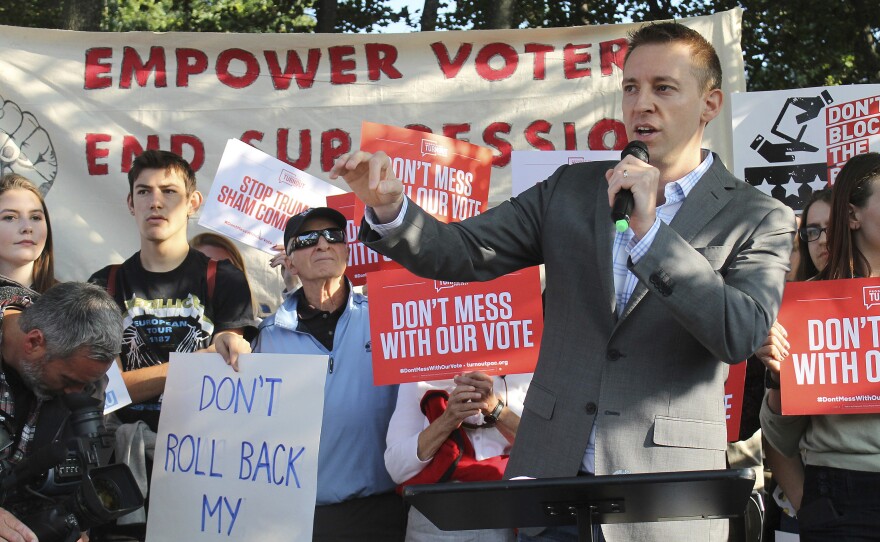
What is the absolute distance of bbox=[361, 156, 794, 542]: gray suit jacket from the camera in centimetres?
269

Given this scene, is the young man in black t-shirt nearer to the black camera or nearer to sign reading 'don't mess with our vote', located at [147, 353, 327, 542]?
sign reading 'don't mess with our vote', located at [147, 353, 327, 542]

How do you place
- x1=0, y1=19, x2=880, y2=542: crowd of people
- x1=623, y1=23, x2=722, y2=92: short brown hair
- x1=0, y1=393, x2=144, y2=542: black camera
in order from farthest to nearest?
1. x1=0, y1=393, x2=144, y2=542: black camera
2. x1=623, y1=23, x2=722, y2=92: short brown hair
3. x1=0, y1=19, x2=880, y2=542: crowd of people

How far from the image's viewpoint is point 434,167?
4910mm

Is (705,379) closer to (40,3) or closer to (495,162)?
(495,162)

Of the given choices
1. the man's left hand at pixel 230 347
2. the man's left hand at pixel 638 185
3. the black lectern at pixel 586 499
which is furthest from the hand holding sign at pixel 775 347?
the man's left hand at pixel 230 347

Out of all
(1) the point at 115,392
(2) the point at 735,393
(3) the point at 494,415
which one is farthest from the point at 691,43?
(1) the point at 115,392

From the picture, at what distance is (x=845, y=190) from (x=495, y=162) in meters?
3.10

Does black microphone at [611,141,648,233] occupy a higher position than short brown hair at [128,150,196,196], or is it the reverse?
short brown hair at [128,150,196,196]

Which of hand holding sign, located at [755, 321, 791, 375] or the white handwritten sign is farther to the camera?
the white handwritten sign

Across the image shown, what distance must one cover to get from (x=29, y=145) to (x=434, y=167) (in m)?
3.10

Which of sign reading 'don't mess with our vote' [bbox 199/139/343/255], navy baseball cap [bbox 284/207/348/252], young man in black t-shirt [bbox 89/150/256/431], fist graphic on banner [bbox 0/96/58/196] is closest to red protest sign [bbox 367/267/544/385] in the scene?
navy baseball cap [bbox 284/207/348/252]

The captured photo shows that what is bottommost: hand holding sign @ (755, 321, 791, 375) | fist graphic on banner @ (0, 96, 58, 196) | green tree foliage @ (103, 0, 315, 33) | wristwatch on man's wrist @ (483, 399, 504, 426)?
wristwatch on man's wrist @ (483, 399, 504, 426)

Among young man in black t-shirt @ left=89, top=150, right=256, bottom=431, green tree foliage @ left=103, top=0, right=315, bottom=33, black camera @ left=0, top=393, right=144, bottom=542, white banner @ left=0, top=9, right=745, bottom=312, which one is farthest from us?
green tree foliage @ left=103, top=0, right=315, bottom=33

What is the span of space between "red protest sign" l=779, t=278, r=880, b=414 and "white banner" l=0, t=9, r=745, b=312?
3.14 meters
